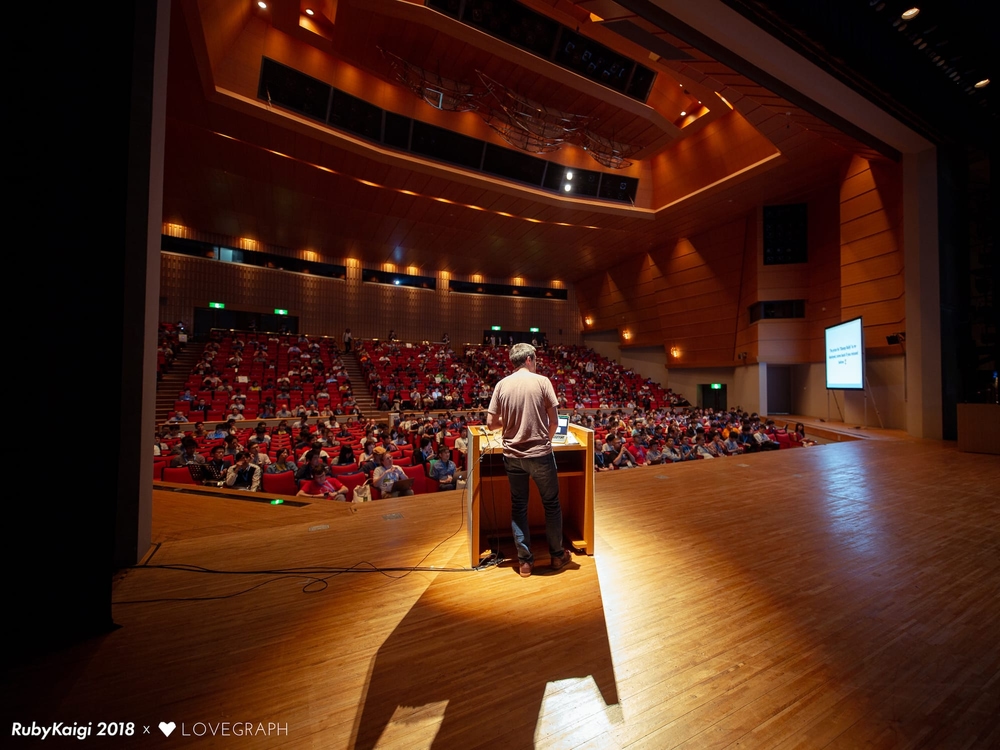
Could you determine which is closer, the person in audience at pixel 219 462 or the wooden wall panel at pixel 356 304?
the person in audience at pixel 219 462

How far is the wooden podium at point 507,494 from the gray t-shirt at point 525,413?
0.17 metres

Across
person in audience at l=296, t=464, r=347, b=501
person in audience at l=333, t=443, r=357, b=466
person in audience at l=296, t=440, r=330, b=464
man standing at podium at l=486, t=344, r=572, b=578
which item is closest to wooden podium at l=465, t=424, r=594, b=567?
Result: man standing at podium at l=486, t=344, r=572, b=578

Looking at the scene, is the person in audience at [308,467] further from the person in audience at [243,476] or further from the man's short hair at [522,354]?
the man's short hair at [522,354]

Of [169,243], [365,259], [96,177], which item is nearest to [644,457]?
[96,177]

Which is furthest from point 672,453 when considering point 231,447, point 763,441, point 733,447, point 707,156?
point 707,156

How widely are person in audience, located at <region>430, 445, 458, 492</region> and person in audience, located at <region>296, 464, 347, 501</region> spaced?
947 millimetres

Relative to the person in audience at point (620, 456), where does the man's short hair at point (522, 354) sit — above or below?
above

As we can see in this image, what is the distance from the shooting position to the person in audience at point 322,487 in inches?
154

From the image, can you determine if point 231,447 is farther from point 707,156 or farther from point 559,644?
point 707,156

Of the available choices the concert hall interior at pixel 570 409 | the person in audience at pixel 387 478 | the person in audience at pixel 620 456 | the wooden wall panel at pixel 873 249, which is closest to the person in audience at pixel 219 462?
the concert hall interior at pixel 570 409

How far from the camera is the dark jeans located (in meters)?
2.06

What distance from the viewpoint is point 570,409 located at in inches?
476

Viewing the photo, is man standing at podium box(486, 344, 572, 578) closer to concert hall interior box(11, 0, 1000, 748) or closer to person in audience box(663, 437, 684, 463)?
concert hall interior box(11, 0, 1000, 748)

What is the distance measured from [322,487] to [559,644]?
327cm
